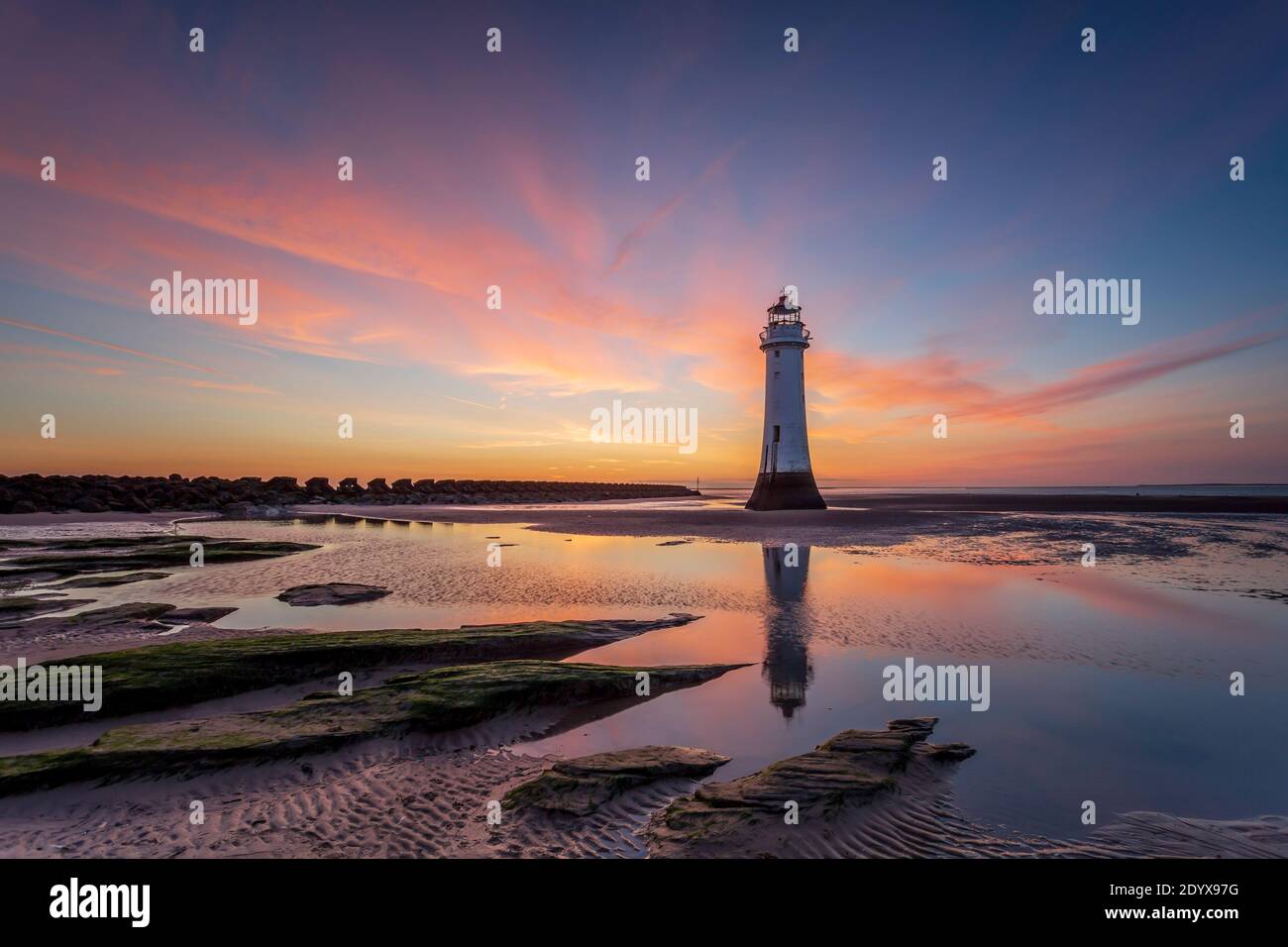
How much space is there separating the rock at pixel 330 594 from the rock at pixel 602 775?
35.0ft

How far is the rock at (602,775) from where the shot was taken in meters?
4.70

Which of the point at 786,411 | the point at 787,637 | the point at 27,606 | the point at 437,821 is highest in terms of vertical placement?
the point at 786,411

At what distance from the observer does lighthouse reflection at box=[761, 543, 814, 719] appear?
7.65m

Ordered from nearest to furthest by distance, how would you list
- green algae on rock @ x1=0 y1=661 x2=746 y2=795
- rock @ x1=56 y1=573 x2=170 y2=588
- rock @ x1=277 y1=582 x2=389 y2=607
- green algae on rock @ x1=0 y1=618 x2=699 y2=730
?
green algae on rock @ x1=0 y1=661 x2=746 y2=795, green algae on rock @ x1=0 y1=618 x2=699 y2=730, rock @ x1=277 y1=582 x2=389 y2=607, rock @ x1=56 y1=573 x2=170 y2=588

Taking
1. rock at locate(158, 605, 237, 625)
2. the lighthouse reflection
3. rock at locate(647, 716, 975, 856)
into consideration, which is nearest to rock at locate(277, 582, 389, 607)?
rock at locate(158, 605, 237, 625)

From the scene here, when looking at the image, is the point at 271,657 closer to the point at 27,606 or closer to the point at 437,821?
the point at 437,821

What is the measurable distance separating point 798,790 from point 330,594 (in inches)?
514

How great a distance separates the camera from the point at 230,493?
49.7 metres

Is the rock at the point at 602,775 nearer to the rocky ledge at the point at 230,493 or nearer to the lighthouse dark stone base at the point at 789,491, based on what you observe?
the lighthouse dark stone base at the point at 789,491

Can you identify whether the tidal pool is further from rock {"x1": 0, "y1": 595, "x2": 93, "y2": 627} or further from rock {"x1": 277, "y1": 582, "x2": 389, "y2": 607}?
rock {"x1": 0, "y1": 595, "x2": 93, "y2": 627}

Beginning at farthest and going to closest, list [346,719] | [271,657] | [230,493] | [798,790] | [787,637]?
[230,493]
[787,637]
[271,657]
[346,719]
[798,790]

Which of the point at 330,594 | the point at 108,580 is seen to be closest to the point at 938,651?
the point at 330,594

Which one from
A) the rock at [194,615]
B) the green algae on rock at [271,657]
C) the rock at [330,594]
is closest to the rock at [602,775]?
the green algae on rock at [271,657]
